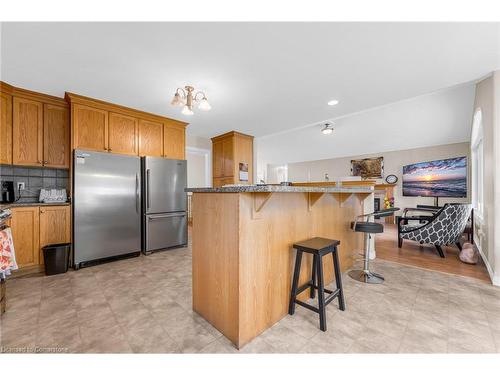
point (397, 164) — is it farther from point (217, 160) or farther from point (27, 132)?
point (27, 132)

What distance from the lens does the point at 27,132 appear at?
2895 millimetres

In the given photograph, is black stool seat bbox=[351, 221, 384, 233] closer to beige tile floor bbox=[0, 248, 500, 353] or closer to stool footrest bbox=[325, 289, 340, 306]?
beige tile floor bbox=[0, 248, 500, 353]

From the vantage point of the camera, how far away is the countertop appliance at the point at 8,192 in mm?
2895

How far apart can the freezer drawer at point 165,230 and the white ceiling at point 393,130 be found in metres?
2.88

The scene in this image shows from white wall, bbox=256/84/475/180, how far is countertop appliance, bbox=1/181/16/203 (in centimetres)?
448

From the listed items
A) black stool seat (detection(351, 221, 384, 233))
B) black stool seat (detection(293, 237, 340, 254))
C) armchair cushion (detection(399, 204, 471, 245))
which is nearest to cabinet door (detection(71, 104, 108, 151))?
black stool seat (detection(293, 237, 340, 254))

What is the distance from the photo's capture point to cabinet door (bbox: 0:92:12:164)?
2674 millimetres

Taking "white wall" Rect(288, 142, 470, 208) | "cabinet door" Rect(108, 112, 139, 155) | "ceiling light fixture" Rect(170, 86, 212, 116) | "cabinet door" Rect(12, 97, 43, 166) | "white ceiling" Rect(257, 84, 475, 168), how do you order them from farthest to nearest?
"white wall" Rect(288, 142, 470, 208) < "white ceiling" Rect(257, 84, 475, 168) < "cabinet door" Rect(108, 112, 139, 155) < "cabinet door" Rect(12, 97, 43, 166) < "ceiling light fixture" Rect(170, 86, 212, 116)

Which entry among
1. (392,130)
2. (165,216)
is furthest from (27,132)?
(392,130)

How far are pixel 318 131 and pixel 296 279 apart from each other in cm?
552

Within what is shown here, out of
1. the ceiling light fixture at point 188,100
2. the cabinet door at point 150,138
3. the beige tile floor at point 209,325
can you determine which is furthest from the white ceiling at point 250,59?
the beige tile floor at point 209,325

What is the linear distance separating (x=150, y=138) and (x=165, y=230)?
5.31 ft

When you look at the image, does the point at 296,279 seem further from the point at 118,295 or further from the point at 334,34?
the point at 334,34
